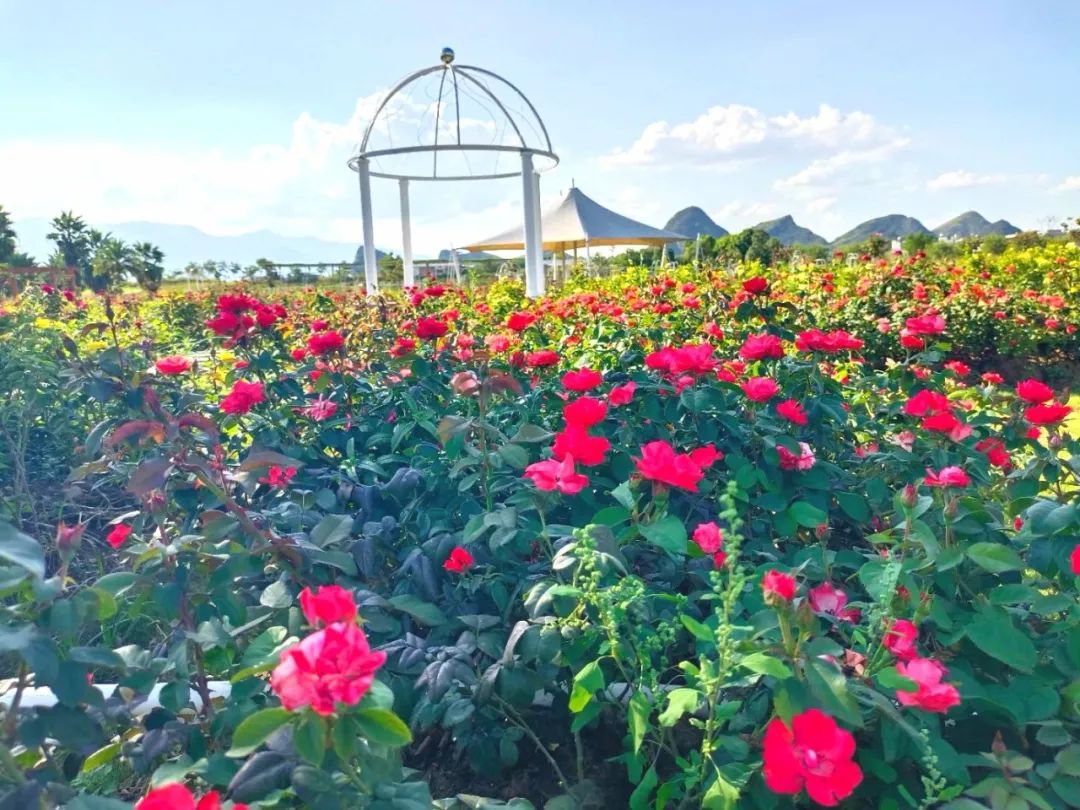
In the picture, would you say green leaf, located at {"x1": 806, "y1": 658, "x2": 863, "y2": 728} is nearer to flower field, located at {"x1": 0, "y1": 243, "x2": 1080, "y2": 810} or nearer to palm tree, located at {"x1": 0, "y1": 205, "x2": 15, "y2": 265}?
flower field, located at {"x1": 0, "y1": 243, "x2": 1080, "y2": 810}

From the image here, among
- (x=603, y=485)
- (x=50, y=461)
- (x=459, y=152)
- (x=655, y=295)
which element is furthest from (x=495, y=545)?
(x=459, y=152)

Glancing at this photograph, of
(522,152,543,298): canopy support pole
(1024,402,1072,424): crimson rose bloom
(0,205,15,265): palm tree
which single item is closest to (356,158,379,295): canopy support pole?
(522,152,543,298): canopy support pole

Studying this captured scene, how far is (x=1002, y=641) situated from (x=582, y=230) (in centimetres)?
1467

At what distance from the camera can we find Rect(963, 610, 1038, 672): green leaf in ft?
3.64

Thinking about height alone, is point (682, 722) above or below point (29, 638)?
below

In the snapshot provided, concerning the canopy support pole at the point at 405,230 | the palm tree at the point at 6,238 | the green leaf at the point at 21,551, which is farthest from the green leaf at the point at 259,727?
the palm tree at the point at 6,238

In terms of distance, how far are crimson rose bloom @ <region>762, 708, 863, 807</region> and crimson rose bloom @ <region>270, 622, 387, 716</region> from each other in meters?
0.45

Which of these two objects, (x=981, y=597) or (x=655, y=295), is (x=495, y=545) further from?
(x=655, y=295)

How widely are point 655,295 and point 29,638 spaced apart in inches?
114

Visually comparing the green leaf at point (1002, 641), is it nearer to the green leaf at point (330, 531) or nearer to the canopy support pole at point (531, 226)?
the green leaf at point (330, 531)

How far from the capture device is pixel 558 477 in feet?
3.77

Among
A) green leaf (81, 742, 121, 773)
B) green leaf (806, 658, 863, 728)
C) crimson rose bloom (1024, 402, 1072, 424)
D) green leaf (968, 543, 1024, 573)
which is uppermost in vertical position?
crimson rose bloom (1024, 402, 1072, 424)

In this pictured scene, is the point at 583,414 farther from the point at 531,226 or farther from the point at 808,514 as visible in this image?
the point at 531,226

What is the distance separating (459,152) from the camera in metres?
9.30
